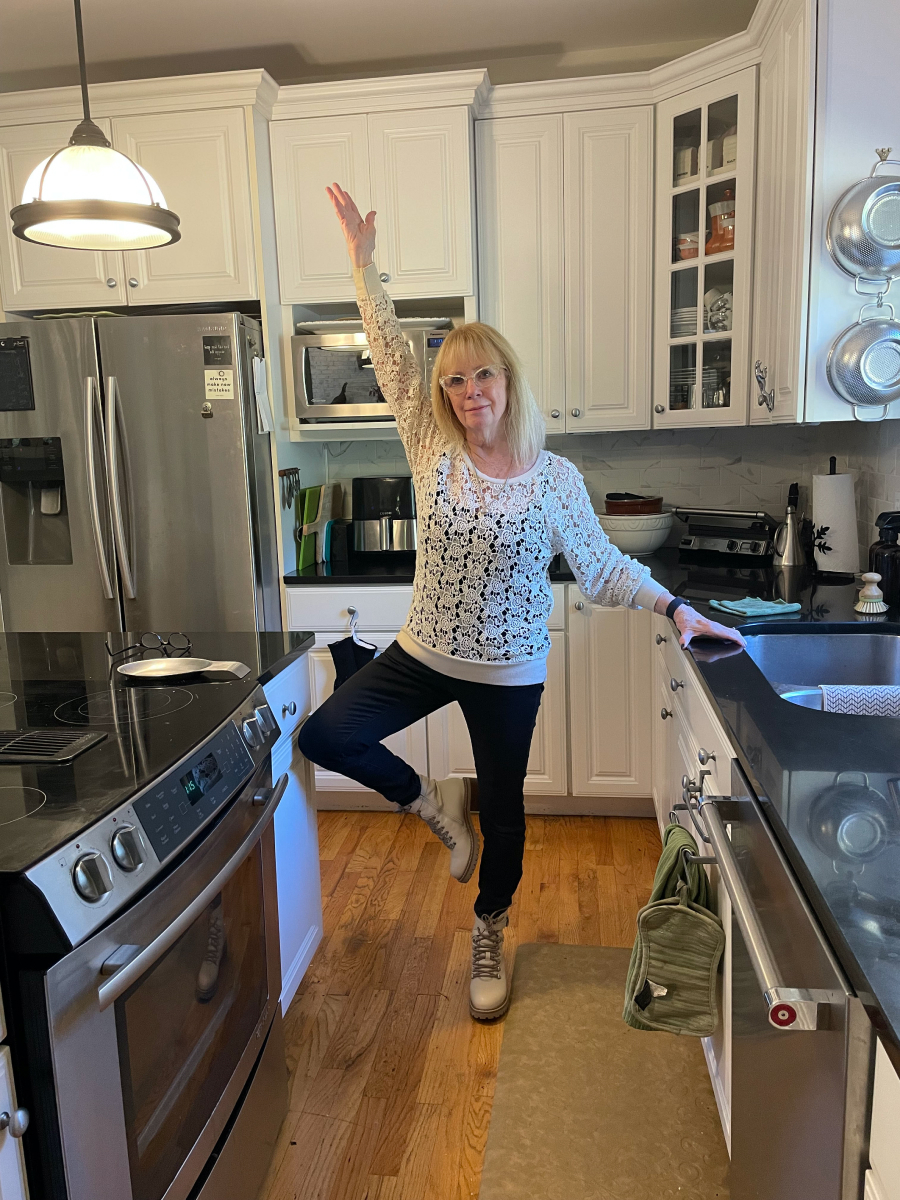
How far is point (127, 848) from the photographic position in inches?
40.3

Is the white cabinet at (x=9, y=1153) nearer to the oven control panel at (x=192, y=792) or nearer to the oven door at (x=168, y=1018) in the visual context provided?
the oven door at (x=168, y=1018)

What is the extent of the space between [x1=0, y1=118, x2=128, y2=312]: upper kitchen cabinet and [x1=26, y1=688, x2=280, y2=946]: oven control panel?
7.19ft

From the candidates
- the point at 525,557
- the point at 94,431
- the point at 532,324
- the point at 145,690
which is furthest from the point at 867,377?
the point at 94,431

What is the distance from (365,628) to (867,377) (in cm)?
170

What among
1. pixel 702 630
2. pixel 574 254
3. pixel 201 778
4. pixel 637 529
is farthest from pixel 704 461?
pixel 201 778

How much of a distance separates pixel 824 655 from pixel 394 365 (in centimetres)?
117

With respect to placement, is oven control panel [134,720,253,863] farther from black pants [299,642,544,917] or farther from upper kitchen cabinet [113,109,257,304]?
upper kitchen cabinet [113,109,257,304]

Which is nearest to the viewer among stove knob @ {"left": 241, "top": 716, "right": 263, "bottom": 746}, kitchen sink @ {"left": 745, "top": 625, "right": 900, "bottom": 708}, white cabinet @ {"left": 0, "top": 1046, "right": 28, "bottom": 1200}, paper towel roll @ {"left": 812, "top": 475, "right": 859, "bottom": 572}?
white cabinet @ {"left": 0, "top": 1046, "right": 28, "bottom": 1200}

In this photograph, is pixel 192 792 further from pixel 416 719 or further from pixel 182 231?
pixel 182 231

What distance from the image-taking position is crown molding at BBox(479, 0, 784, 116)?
2.75 m

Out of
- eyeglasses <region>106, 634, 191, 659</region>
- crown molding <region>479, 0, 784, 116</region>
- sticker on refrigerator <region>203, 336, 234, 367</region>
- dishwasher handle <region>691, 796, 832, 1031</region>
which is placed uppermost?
crown molding <region>479, 0, 784, 116</region>

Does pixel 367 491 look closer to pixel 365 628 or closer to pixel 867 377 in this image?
pixel 365 628

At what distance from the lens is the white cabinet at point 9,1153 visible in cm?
88

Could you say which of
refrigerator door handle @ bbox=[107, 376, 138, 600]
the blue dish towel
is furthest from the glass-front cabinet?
refrigerator door handle @ bbox=[107, 376, 138, 600]
